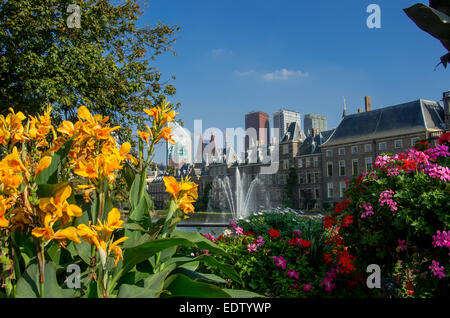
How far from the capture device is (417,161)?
3.46 m

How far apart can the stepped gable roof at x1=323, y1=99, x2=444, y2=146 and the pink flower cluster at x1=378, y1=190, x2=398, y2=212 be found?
42.8m

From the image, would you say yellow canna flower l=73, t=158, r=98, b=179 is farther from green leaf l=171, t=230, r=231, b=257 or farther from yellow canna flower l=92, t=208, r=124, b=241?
green leaf l=171, t=230, r=231, b=257

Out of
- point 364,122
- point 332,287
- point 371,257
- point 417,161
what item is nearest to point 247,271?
point 332,287

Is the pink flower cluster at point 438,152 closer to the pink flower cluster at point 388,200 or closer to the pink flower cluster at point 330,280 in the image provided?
the pink flower cluster at point 388,200

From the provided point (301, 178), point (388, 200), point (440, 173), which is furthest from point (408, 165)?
point (301, 178)

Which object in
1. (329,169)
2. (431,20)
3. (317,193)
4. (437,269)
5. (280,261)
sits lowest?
(317,193)

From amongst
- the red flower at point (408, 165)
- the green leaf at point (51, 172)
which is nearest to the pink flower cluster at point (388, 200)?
the red flower at point (408, 165)

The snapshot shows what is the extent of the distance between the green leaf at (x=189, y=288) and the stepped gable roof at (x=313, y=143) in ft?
173

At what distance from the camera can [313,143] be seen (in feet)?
180

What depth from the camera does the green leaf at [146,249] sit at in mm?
1410

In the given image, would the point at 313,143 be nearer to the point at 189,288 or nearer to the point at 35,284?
the point at 189,288

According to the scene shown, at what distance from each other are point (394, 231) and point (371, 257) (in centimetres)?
38

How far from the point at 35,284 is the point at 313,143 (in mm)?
55520

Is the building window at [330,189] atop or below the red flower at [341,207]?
below
